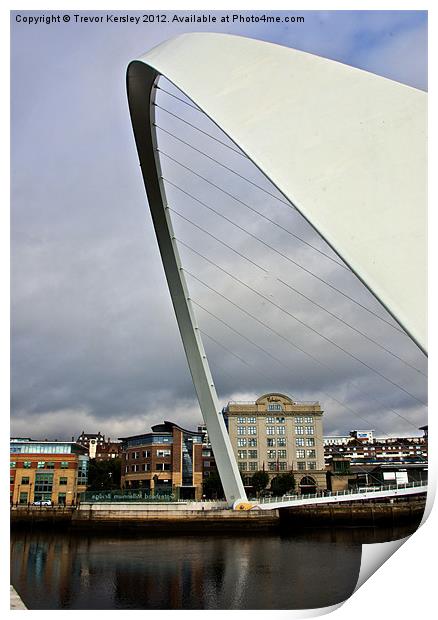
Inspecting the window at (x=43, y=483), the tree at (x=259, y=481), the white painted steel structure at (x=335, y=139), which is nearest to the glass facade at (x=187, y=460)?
the tree at (x=259, y=481)

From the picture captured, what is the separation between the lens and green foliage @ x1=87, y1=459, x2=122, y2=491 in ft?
99.5

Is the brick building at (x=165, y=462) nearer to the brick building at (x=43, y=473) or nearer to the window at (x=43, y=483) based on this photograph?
the brick building at (x=43, y=473)

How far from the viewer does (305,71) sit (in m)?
5.24

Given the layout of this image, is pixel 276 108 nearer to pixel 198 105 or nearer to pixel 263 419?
pixel 198 105

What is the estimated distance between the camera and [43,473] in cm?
2166

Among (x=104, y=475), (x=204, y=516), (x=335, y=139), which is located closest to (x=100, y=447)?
(x=104, y=475)

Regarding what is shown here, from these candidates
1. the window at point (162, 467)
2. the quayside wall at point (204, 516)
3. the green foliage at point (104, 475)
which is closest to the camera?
the quayside wall at point (204, 516)

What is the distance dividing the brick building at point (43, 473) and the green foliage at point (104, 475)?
744 cm

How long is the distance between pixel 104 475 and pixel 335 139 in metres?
30.0

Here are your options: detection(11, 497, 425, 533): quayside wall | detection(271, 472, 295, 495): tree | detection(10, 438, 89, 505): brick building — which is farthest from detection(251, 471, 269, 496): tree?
detection(10, 438, 89, 505): brick building

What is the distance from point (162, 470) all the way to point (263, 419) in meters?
5.68

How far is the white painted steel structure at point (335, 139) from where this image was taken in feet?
11.4

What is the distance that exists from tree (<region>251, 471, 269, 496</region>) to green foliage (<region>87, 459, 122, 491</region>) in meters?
8.15
